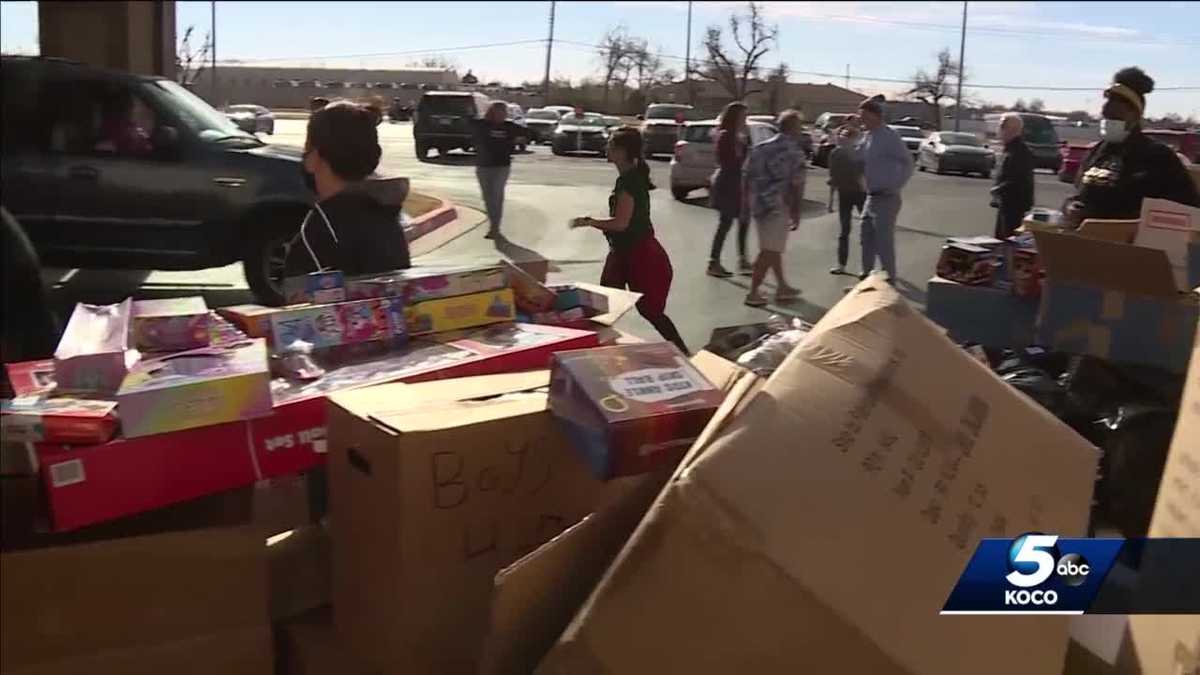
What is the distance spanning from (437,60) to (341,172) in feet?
1.72

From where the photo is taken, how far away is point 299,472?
1.96m

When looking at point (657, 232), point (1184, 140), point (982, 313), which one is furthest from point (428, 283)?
point (1184, 140)

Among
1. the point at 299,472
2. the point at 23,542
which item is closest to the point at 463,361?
the point at 299,472

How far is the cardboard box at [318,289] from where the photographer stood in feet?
7.47

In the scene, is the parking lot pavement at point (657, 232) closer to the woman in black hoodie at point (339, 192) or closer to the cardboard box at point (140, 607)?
the woman in black hoodie at point (339, 192)

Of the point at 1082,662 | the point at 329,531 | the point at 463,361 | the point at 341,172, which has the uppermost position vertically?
the point at 341,172

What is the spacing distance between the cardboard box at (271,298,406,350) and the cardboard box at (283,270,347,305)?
0.05 metres

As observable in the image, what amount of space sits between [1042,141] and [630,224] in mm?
2868

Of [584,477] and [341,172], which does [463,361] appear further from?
[341,172]

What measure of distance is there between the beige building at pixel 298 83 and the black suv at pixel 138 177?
8cm

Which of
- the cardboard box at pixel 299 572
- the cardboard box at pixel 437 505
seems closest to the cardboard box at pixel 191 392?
the cardboard box at pixel 437 505

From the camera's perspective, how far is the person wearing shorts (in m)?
5.24

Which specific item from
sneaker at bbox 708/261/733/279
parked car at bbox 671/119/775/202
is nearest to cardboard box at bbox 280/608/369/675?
parked car at bbox 671/119/775/202

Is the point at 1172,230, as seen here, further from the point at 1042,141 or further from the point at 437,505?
the point at 437,505
